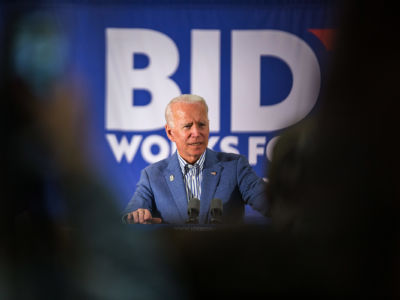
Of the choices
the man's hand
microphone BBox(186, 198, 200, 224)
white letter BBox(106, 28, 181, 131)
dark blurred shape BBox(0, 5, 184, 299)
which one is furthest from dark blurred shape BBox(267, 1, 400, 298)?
white letter BBox(106, 28, 181, 131)

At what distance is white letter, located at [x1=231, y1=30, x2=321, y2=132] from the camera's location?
289 cm

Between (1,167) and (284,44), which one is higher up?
(284,44)

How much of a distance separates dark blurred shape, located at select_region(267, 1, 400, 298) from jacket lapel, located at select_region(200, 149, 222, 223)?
2.10 metres

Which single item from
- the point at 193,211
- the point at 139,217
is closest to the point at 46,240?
the point at 193,211

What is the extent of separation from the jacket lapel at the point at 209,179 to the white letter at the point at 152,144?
1.11 feet

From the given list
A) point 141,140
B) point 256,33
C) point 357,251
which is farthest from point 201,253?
point 256,33

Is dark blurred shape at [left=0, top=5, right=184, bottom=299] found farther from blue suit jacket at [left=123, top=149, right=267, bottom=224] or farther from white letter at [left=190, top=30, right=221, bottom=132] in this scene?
white letter at [left=190, top=30, right=221, bottom=132]

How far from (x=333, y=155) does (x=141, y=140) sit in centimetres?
250

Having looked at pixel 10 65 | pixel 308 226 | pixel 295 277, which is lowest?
pixel 295 277

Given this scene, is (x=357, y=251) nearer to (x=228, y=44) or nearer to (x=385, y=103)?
(x=385, y=103)

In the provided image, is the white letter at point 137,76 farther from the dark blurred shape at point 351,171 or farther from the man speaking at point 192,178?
the dark blurred shape at point 351,171

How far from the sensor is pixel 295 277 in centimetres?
66

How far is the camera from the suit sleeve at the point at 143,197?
8.89 feet

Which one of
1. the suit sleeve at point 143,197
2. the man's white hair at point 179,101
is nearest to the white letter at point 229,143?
the man's white hair at point 179,101
